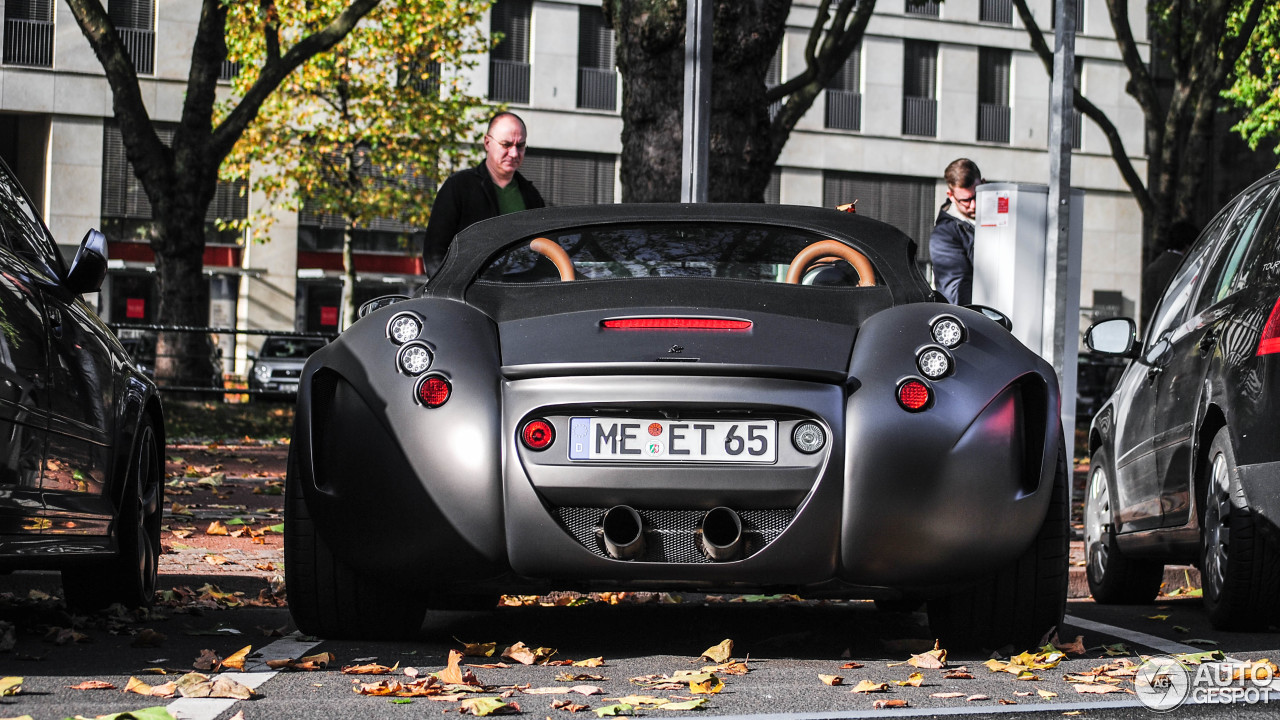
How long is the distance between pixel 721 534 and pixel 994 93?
4404 centimetres

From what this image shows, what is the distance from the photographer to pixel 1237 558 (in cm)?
566

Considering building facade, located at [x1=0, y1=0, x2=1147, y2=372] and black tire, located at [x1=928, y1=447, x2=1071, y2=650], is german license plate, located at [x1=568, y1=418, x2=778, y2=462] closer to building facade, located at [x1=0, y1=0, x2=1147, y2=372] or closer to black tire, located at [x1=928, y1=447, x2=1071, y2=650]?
black tire, located at [x1=928, y1=447, x2=1071, y2=650]

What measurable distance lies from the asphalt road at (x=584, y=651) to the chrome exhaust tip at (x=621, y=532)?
0.32m

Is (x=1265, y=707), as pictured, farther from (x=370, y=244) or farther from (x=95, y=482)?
(x=370, y=244)

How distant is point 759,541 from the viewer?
454 centimetres

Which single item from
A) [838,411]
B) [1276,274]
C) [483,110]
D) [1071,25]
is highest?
[483,110]

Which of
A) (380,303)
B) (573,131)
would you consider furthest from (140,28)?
(380,303)

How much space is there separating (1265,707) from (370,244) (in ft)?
136

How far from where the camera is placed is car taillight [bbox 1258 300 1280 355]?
5.30m

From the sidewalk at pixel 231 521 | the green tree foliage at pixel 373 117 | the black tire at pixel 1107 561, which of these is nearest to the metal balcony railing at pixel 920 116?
the green tree foliage at pixel 373 117

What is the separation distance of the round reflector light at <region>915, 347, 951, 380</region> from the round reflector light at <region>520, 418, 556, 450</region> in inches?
38.9

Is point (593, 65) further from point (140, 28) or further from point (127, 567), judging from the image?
point (127, 567)

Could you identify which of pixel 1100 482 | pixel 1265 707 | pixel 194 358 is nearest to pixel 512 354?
pixel 1265 707

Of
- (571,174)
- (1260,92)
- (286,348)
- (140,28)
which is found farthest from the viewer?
(571,174)
